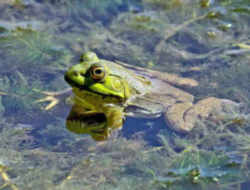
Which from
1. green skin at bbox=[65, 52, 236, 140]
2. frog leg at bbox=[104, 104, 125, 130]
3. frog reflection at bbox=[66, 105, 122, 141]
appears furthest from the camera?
frog leg at bbox=[104, 104, 125, 130]

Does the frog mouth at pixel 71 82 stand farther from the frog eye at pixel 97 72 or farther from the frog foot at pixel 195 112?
the frog foot at pixel 195 112

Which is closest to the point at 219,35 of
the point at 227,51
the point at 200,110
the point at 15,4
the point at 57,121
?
the point at 227,51

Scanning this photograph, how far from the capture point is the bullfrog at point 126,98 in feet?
16.5

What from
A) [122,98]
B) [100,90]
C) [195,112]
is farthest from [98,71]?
[195,112]

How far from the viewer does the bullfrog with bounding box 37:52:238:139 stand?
16.5 ft

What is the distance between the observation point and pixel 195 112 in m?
5.45

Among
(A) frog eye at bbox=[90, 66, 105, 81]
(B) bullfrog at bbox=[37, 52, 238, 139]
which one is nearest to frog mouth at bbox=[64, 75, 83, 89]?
(B) bullfrog at bbox=[37, 52, 238, 139]

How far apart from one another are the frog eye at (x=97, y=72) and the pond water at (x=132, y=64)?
2.09 ft

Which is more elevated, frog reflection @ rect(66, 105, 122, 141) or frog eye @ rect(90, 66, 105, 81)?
frog eye @ rect(90, 66, 105, 81)

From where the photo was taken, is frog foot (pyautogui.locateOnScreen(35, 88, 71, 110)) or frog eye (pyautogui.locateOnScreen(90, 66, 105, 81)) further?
frog foot (pyautogui.locateOnScreen(35, 88, 71, 110))

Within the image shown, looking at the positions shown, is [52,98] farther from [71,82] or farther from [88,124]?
[88,124]

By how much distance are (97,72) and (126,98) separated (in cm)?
77

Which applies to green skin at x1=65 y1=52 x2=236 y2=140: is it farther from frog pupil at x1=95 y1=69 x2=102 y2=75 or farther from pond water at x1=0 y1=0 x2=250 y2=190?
pond water at x1=0 y1=0 x2=250 y2=190

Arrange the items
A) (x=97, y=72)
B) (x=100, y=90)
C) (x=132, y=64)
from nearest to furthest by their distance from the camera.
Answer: (x=97, y=72) → (x=100, y=90) → (x=132, y=64)
